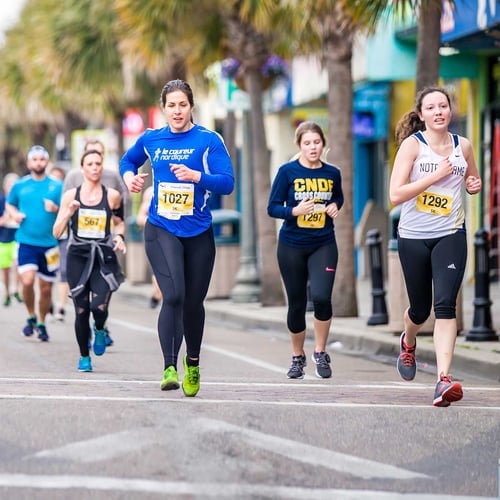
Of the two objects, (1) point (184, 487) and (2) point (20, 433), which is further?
(2) point (20, 433)

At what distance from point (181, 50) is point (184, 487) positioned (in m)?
19.2

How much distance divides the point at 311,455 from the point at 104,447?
37.8 inches

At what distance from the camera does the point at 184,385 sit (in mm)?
8781

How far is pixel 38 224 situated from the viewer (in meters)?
14.7

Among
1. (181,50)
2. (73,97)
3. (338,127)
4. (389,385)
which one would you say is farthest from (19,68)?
(389,385)

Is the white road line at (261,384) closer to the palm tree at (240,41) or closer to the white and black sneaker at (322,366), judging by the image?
the white and black sneaker at (322,366)

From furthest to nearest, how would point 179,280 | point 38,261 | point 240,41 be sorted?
1. point 240,41
2. point 38,261
3. point 179,280

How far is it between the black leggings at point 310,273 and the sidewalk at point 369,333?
1.77 m

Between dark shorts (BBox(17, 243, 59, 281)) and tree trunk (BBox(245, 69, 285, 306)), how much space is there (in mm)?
6509

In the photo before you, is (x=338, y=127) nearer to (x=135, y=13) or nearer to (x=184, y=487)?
(x=135, y=13)

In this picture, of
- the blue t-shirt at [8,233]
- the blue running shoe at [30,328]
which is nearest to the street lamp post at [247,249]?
the blue t-shirt at [8,233]

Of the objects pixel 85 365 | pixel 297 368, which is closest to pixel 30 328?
pixel 85 365

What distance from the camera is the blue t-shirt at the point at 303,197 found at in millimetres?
10680

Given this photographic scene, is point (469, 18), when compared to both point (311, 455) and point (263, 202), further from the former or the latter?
point (311, 455)
